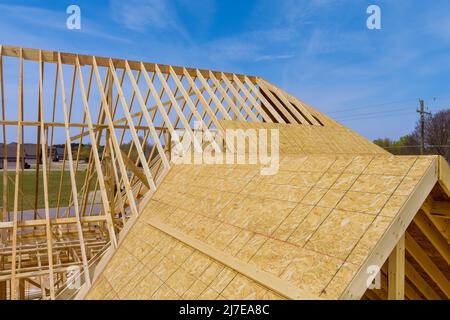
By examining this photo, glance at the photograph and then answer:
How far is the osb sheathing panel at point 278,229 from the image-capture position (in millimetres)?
2931

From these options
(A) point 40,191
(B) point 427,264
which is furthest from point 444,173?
(A) point 40,191

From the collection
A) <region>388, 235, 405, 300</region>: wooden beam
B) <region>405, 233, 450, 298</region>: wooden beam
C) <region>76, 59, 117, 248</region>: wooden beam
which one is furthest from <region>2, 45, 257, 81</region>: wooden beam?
<region>388, 235, 405, 300</region>: wooden beam

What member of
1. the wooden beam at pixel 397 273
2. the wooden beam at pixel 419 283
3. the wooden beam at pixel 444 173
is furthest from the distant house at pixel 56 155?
the wooden beam at pixel 444 173

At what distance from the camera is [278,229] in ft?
12.0

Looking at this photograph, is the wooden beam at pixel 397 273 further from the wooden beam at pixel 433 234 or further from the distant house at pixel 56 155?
the distant house at pixel 56 155

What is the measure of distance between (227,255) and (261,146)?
5070 millimetres

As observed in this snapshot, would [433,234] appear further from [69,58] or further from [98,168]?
[69,58]

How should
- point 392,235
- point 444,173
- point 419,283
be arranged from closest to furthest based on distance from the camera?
1. point 392,235
2. point 444,173
3. point 419,283

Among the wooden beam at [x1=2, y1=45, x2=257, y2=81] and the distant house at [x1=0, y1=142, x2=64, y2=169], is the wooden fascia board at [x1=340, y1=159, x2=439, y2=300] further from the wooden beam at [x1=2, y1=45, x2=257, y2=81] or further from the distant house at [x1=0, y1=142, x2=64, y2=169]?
the distant house at [x1=0, y1=142, x2=64, y2=169]

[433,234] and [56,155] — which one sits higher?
[56,155]

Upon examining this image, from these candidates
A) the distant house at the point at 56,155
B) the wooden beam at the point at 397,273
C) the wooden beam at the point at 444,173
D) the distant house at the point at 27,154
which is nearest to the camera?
the wooden beam at the point at 397,273

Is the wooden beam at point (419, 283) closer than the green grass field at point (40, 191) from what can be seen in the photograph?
Yes

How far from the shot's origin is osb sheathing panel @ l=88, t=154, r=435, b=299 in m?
2.93
